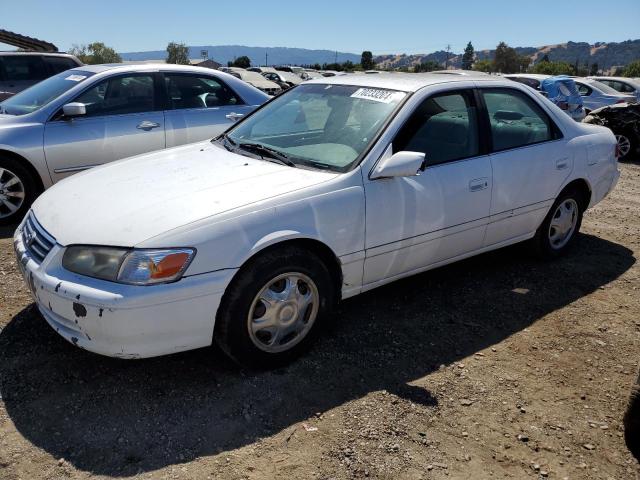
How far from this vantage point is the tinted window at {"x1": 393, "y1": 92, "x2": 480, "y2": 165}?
3.54 metres

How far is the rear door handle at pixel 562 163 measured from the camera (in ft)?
14.7

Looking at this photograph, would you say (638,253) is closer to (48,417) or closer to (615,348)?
(615,348)

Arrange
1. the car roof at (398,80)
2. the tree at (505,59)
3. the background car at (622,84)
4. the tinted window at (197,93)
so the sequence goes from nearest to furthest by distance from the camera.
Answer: the car roof at (398,80), the tinted window at (197,93), the background car at (622,84), the tree at (505,59)

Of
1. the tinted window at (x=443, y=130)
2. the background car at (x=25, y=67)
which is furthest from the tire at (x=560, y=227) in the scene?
the background car at (x=25, y=67)

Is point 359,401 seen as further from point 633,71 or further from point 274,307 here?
point 633,71

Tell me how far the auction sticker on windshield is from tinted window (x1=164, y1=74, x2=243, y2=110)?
9.78 feet

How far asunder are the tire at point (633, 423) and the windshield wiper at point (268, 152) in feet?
7.12

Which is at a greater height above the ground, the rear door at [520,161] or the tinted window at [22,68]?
the tinted window at [22,68]

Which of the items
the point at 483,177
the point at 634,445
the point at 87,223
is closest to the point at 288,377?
the point at 87,223

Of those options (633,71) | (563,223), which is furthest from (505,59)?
(563,223)

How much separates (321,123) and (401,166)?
0.85 metres

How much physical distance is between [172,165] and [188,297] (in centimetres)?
124

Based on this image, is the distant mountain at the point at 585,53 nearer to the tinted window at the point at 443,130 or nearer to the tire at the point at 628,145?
the tire at the point at 628,145

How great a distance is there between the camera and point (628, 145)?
10.9 meters
